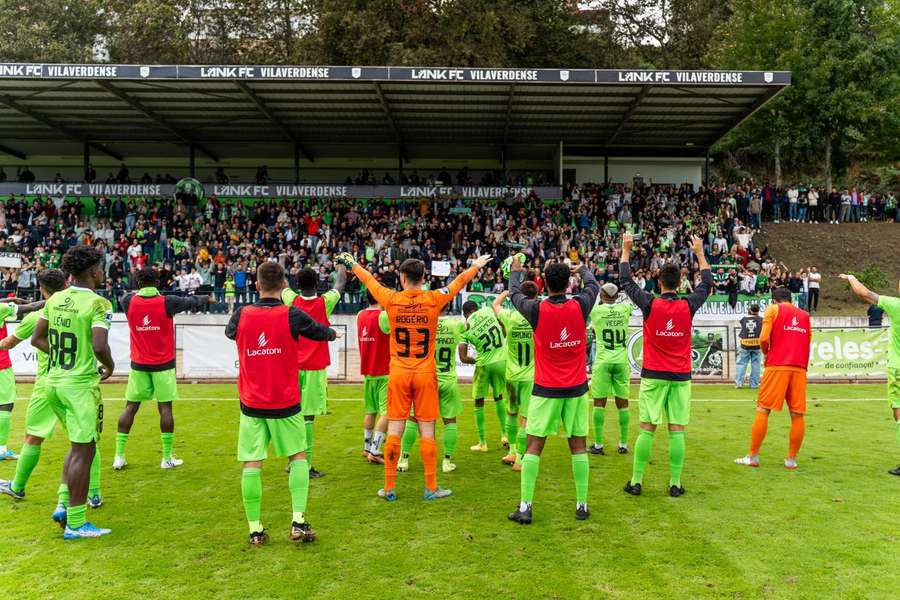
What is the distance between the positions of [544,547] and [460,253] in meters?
23.0

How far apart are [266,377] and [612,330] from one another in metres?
5.16

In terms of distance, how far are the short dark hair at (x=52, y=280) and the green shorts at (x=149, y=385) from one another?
2.17m

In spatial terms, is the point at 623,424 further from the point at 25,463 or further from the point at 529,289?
the point at 25,463

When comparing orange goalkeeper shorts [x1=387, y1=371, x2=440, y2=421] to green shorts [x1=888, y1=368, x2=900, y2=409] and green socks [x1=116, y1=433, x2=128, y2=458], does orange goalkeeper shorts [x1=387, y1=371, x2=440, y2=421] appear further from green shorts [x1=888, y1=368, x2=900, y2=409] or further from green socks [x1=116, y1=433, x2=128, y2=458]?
green shorts [x1=888, y1=368, x2=900, y2=409]

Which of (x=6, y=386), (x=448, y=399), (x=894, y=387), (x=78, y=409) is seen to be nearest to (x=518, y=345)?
(x=448, y=399)

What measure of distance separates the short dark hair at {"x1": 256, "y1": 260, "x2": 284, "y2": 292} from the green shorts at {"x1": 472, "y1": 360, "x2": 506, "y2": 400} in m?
4.19

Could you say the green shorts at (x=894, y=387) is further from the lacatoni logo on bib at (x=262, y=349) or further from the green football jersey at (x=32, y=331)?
the green football jersey at (x=32, y=331)

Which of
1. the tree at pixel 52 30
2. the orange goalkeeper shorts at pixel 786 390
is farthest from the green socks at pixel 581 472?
the tree at pixel 52 30

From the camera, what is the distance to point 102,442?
437 inches

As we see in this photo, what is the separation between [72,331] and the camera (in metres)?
6.73

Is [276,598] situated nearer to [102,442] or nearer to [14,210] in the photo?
[102,442]

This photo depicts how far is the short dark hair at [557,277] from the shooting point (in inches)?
275

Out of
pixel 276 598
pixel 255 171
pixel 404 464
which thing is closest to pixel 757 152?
pixel 255 171

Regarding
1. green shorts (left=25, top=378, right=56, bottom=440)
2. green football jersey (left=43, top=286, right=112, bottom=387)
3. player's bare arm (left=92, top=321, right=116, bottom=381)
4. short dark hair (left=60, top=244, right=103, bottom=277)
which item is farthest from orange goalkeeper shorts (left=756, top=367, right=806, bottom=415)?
green shorts (left=25, top=378, right=56, bottom=440)
